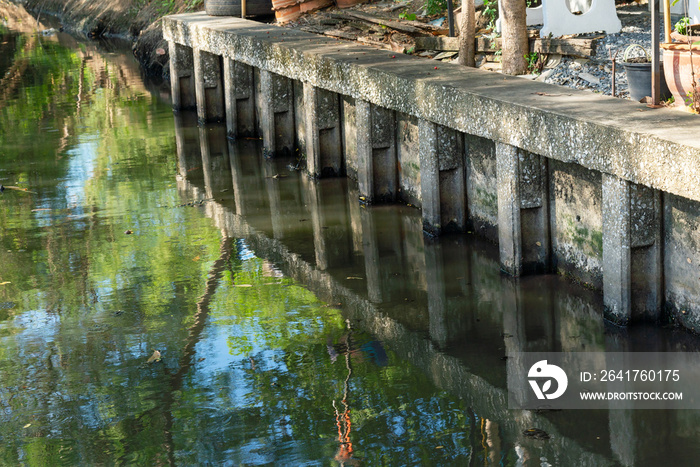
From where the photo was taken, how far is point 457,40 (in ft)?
45.1

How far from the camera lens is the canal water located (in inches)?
275

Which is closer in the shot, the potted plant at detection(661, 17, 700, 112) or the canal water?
the canal water

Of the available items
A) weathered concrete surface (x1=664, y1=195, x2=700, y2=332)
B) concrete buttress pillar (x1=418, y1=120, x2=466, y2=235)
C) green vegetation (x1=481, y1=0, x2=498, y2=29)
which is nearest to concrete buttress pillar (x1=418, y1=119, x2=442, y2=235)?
concrete buttress pillar (x1=418, y1=120, x2=466, y2=235)

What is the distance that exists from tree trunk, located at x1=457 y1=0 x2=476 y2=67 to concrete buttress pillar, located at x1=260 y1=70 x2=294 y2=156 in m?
3.11

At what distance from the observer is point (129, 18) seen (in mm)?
34375

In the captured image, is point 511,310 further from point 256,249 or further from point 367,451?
point 256,249

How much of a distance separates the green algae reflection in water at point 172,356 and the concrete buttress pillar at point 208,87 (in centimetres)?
402

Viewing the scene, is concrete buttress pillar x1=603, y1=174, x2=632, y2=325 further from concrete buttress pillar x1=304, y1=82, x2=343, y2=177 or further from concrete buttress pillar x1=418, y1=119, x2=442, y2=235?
concrete buttress pillar x1=304, y1=82, x2=343, y2=177

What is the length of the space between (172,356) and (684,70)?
5026mm

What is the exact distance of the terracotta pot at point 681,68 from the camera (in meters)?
8.76

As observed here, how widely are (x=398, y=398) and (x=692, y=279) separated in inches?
94.2

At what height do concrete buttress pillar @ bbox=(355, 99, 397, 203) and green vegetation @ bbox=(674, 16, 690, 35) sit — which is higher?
green vegetation @ bbox=(674, 16, 690, 35)

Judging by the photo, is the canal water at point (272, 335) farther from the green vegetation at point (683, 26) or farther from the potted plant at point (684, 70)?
the green vegetation at point (683, 26)

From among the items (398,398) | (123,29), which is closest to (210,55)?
(398,398)
